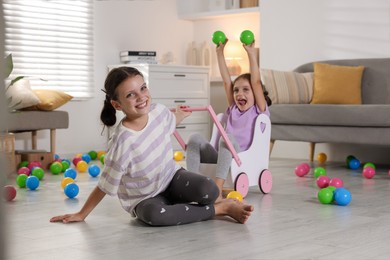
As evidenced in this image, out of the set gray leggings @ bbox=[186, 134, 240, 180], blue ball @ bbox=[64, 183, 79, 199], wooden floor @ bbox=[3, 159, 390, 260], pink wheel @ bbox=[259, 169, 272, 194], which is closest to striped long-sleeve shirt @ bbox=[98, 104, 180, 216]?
wooden floor @ bbox=[3, 159, 390, 260]

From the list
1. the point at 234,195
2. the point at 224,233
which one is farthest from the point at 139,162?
the point at 234,195

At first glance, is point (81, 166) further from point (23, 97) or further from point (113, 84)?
point (113, 84)

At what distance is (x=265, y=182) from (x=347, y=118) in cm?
142

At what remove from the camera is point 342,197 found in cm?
265

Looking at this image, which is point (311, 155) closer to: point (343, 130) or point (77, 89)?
point (343, 130)

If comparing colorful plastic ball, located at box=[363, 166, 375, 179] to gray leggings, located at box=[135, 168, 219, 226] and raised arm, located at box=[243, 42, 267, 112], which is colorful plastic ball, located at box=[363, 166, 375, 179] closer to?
raised arm, located at box=[243, 42, 267, 112]

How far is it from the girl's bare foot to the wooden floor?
3cm

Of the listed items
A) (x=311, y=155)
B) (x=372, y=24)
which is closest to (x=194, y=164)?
(x=311, y=155)

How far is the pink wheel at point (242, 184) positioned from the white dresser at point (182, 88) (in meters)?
2.85

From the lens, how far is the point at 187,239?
1.91m

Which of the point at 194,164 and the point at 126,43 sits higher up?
the point at 126,43

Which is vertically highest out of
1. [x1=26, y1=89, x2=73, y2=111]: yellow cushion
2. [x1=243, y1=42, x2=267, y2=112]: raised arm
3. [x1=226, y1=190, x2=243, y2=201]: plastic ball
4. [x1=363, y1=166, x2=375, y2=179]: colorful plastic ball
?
[x1=243, y1=42, x2=267, y2=112]: raised arm

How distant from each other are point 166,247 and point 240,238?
0.28 meters

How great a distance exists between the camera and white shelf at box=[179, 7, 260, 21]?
5.99 meters
